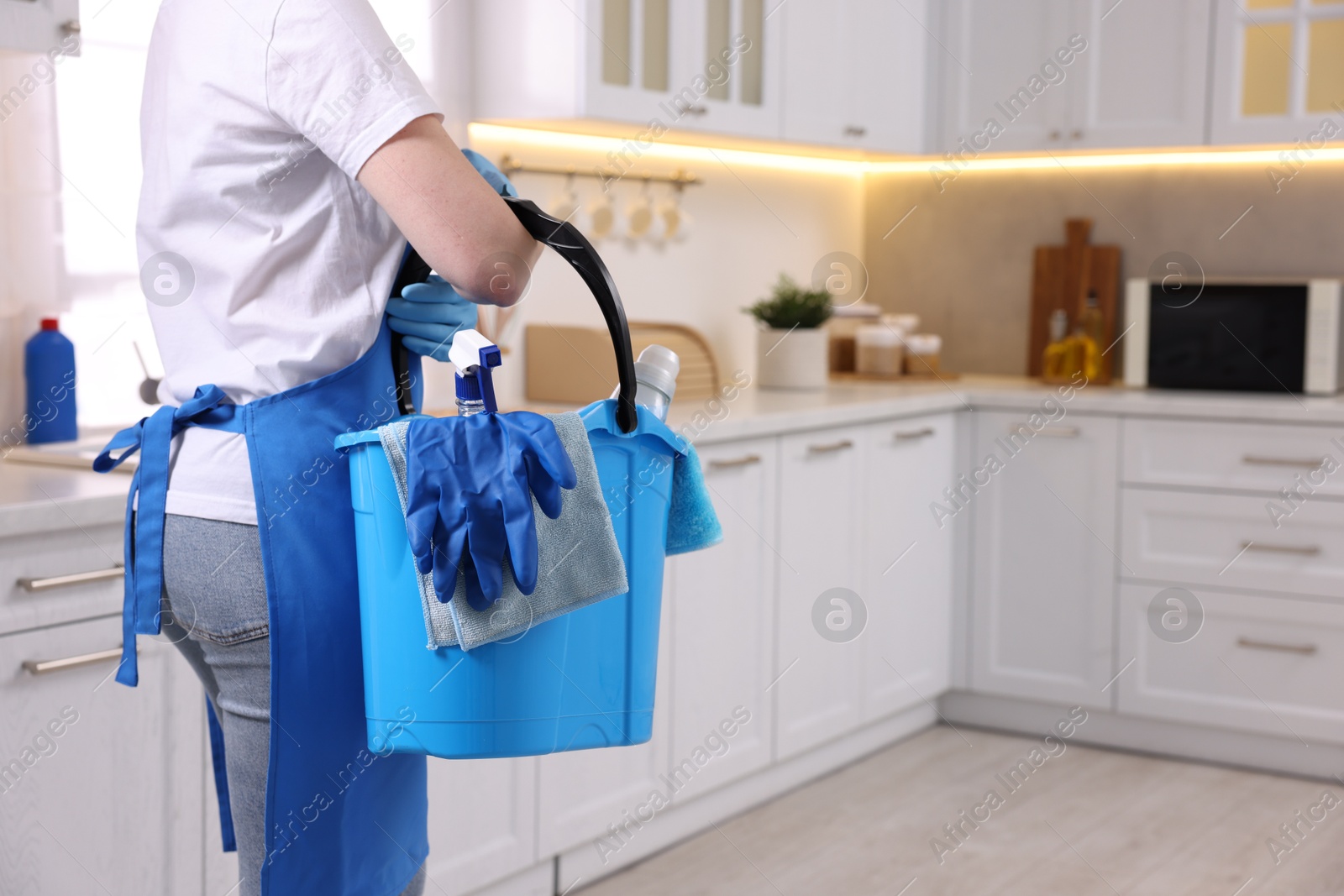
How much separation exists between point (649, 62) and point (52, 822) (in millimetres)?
1823

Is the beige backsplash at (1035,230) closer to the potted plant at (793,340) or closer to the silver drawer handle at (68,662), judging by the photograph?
the potted plant at (793,340)

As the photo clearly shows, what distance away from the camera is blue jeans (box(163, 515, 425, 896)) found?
1022mm

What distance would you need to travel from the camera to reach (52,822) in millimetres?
1633

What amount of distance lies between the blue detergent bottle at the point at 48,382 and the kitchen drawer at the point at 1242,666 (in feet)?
7.78

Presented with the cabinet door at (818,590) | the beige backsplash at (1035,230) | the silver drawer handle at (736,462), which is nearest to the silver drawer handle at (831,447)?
the cabinet door at (818,590)

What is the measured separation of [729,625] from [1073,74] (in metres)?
1.83

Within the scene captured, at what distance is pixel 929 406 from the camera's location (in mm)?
3285

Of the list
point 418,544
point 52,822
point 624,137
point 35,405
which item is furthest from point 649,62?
point 418,544

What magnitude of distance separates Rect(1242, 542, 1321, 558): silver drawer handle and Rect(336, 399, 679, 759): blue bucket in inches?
94.9

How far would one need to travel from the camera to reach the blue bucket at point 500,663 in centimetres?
99

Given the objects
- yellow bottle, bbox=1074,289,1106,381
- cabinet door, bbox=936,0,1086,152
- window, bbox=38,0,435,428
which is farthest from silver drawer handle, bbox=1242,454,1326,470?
window, bbox=38,0,435,428

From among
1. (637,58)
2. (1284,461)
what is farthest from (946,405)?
(637,58)

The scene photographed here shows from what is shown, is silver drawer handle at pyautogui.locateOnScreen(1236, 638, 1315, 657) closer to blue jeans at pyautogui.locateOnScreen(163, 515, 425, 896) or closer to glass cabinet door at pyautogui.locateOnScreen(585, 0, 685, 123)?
glass cabinet door at pyautogui.locateOnScreen(585, 0, 685, 123)

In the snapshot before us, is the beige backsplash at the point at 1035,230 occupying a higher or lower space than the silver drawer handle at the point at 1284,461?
higher
